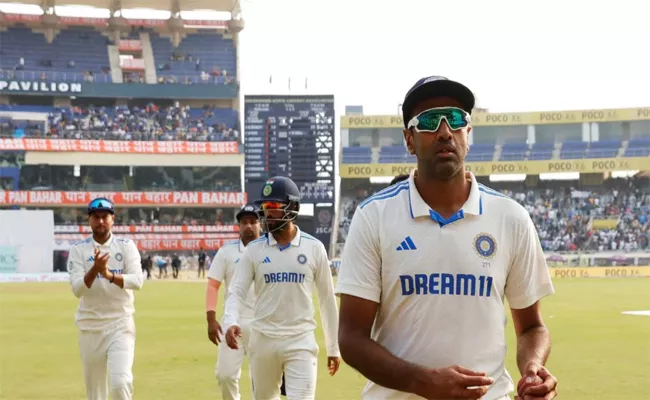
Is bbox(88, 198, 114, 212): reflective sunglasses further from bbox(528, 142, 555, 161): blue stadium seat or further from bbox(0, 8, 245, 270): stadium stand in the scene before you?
bbox(528, 142, 555, 161): blue stadium seat

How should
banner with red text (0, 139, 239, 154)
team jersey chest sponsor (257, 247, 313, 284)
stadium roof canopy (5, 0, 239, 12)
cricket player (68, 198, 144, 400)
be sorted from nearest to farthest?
team jersey chest sponsor (257, 247, 313, 284) < cricket player (68, 198, 144, 400) < banner with red text (0, 139, 239, 154) < stadium roof canopy (5, 0, 239, 12)

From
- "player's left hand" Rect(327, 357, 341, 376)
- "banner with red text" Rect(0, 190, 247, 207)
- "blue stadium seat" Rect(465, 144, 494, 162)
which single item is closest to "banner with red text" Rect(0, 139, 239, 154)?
"banner with red text" Rect(0, 190, 247, 207)

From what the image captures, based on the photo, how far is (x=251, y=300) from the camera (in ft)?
35.1

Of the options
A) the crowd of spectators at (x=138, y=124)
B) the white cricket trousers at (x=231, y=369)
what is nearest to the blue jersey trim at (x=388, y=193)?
the white cricket trousers at (x=231, y=369)

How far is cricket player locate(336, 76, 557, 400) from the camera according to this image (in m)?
3.52

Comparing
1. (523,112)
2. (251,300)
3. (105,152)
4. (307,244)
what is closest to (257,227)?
(251,300)

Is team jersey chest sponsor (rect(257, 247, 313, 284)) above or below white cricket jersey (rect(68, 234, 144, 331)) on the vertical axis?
above

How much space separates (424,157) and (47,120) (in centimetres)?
7037

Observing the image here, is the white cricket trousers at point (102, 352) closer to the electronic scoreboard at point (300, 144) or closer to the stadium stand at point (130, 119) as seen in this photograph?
the electronic scoreboard at point (300, 144)

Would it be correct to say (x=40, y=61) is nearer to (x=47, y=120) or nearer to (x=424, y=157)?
(x=47, y=120)

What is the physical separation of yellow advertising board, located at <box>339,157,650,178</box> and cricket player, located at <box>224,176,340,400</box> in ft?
203

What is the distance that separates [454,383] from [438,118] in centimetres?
97

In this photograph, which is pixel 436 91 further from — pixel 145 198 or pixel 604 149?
pixel 604 149

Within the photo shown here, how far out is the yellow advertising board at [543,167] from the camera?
70688 mm
